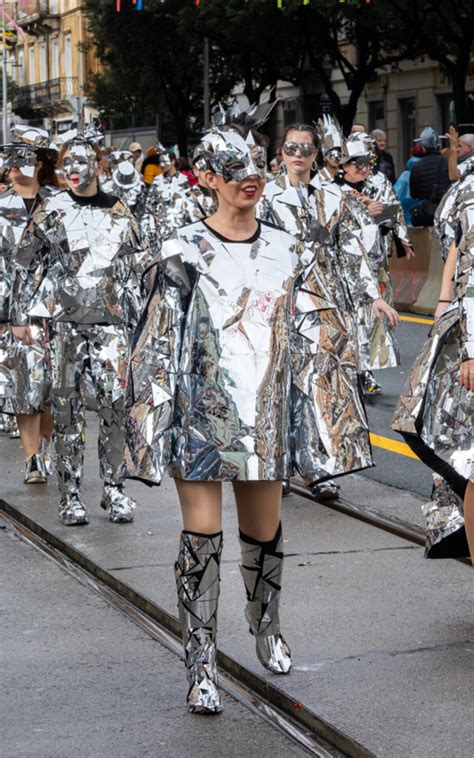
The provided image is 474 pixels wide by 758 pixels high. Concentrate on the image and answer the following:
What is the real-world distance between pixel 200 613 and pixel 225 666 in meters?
0.56

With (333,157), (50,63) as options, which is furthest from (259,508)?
(50,63)

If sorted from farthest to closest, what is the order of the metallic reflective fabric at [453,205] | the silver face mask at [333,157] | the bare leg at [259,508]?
the silver face mask at [333,157] → the metallic reflective fabric at [453,205] → the bare leg at [259,508]

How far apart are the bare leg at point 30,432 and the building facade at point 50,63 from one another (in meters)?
64.2

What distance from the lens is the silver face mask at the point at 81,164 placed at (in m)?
7.23

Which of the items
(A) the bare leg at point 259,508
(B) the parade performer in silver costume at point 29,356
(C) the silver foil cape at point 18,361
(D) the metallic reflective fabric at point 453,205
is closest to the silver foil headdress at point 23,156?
(B) the parade performer in silver costume at point 29,356

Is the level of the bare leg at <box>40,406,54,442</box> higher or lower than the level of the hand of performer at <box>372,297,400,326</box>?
lower

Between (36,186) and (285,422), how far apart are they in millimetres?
4598

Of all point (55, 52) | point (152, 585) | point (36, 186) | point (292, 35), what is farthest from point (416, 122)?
point (55, 52)

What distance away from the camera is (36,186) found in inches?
347

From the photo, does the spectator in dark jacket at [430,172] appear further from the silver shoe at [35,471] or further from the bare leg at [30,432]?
the silver shoe at [35,471]

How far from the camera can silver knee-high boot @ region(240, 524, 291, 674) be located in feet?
15.5

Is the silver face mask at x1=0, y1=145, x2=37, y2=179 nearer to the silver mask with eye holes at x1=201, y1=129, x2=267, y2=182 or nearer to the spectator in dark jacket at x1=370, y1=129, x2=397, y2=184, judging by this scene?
the silver mask with eye holes at x1=201, y1=129, x2=267, y2=182

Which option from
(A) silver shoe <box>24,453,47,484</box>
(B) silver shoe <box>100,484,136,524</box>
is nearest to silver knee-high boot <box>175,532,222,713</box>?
(B) silver shoe <box>100,484,136,524</box>

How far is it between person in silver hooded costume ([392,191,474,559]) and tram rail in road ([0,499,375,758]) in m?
0.80
